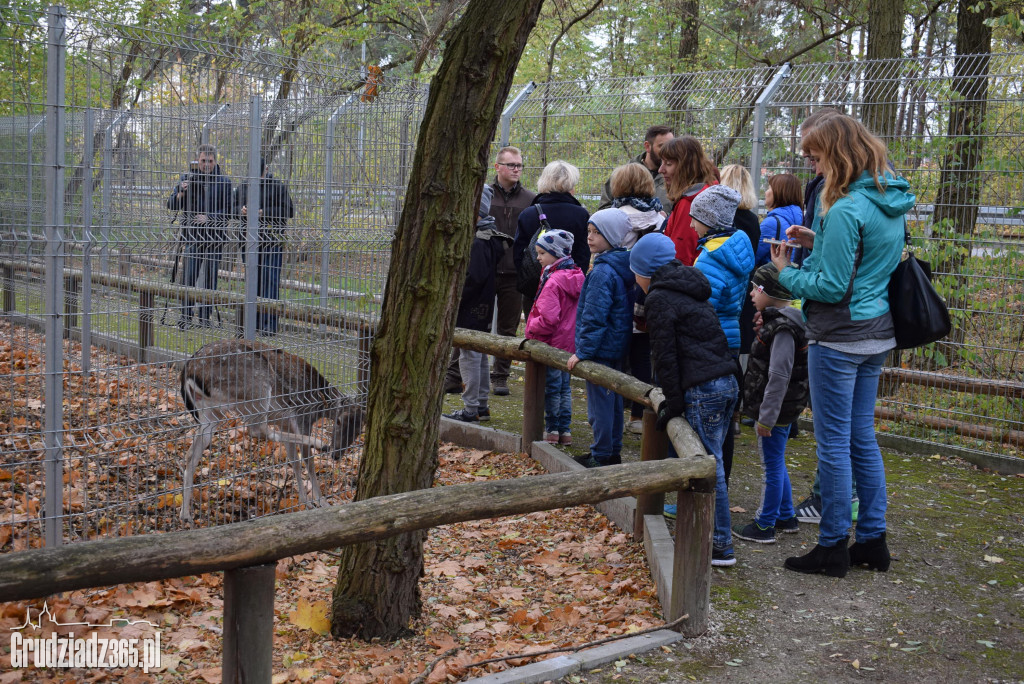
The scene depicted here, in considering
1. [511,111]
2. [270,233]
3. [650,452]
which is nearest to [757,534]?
[650,452]

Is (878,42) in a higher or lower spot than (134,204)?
higher

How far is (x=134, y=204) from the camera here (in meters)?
6.04

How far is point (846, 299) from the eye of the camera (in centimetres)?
438

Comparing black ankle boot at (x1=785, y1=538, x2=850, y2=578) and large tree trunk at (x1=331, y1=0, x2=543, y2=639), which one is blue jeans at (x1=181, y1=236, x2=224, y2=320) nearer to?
large tree trunk at (x1=331, y1=0, x2=543, y2=639)

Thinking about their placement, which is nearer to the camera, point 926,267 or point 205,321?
point 926,267

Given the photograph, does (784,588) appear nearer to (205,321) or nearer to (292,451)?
(292,451)

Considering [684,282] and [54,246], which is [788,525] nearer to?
[684,282]

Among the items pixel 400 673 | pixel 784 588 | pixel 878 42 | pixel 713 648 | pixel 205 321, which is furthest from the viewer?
pixel 878 42

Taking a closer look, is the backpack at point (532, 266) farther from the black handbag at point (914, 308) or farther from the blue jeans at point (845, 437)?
the black handbag at point (914, 308)

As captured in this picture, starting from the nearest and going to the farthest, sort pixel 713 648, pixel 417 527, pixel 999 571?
pixel 417 527, pixel 713 648, pixel 999 571

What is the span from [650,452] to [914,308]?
152 cm

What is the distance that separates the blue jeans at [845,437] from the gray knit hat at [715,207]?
40.8 inches

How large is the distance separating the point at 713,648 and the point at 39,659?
2744 millimetres

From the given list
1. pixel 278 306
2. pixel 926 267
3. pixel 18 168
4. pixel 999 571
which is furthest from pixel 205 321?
pixel 999 571
